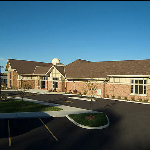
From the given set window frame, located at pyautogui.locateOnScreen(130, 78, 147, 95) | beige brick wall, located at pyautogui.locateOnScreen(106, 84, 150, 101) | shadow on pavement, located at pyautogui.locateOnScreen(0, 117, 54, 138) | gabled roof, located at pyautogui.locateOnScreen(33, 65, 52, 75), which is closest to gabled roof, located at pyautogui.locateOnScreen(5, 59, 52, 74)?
gabled roof, located at pyautogui.locateOnScreen(33, 65, 52, 75)

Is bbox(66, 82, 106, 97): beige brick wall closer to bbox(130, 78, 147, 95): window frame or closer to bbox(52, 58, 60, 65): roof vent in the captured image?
bbox(130, 78, 147, 95): window frame

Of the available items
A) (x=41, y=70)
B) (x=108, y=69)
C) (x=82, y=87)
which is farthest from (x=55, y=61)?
(x=108, y=69)

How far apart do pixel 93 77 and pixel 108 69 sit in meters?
3.93

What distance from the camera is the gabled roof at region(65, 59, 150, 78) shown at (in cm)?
2605

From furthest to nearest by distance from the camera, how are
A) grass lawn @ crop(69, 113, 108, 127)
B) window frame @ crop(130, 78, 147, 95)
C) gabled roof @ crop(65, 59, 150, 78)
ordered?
gabled roof @ crop(65, 59, 150, 78) < window frame @ crop(130, 78, 147, 95) < grass lawn @ crop(69, 113, 108, 127)

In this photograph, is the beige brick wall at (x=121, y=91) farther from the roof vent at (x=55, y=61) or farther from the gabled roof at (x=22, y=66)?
the roof vent at (x=55, y=61)

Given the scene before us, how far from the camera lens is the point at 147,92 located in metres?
23.1

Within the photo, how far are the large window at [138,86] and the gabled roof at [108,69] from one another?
4.69 ft

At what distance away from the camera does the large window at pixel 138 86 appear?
2353cm

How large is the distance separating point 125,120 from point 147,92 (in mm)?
11377

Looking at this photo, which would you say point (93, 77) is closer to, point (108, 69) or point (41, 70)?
point (108, 69)

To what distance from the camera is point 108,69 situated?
3083cm

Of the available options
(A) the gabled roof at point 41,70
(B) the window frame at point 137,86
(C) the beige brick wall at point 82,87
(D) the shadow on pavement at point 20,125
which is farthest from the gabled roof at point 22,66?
(B) the window frame at point 137,86

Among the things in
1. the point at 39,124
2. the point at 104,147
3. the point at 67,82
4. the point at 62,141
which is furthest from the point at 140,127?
the point at 67,82
